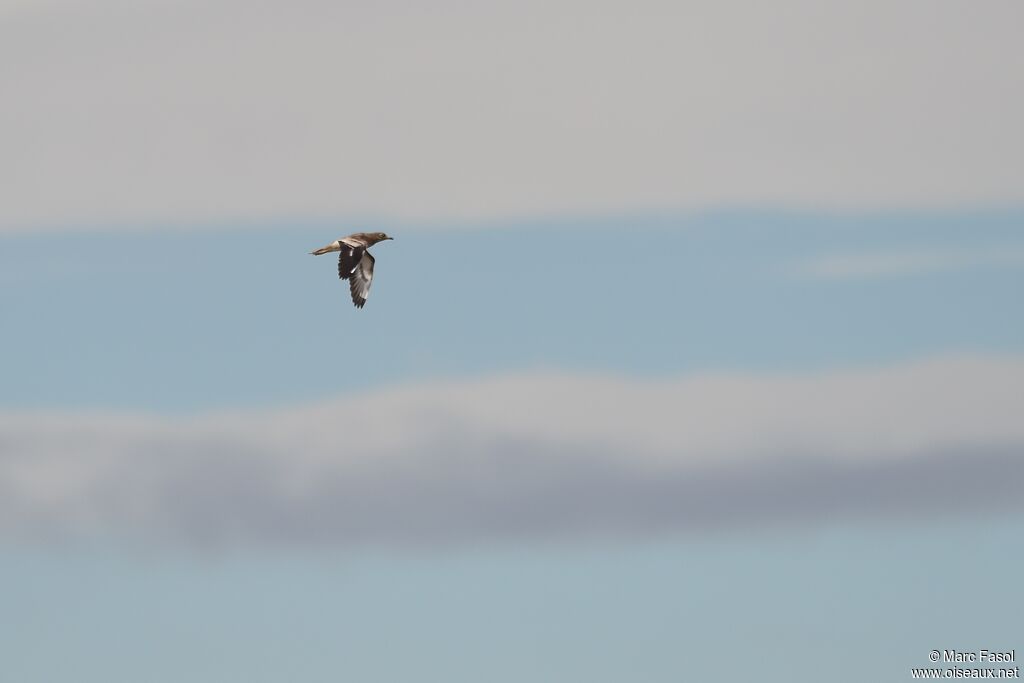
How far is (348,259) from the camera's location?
369 feet

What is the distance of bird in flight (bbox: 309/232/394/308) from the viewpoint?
11225 centimetres

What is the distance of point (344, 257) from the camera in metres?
113

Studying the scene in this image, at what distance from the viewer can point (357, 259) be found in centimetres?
11281

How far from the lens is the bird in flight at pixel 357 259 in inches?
4419

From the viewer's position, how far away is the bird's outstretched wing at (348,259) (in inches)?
4424

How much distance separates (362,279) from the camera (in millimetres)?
112625

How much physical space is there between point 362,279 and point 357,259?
4.06 feet

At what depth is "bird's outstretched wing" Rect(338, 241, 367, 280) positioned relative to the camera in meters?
112

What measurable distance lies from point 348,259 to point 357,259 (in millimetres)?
567

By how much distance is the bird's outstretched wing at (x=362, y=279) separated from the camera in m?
112
